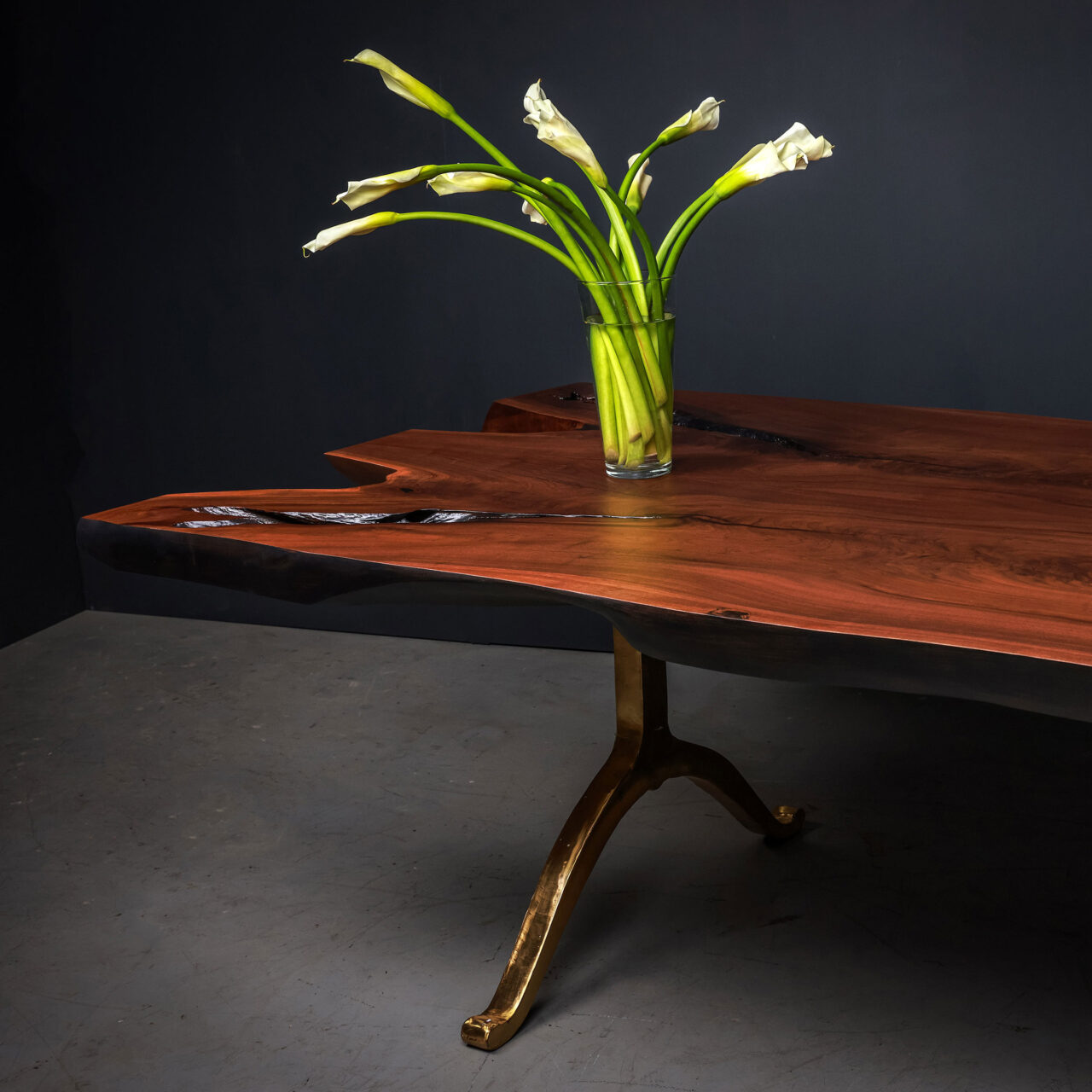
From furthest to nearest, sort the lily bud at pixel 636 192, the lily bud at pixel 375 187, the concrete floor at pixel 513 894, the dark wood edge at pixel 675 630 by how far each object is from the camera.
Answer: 1. the lily bud at pixel 636 192
2. the concrete floor at pixel 513 894
3. the lily bud at pixel 375 187
4. the dark wood edge at pixel 675 630

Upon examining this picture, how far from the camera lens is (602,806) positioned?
1315 millimetres

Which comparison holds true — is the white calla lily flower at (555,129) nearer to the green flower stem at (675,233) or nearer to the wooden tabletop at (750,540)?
the green flower stem at (675,233)

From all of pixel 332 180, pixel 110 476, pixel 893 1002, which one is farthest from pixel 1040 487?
pixel 110 476

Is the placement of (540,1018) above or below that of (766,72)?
below

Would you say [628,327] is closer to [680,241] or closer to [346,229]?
[680,241]

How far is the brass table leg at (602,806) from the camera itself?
1253mm

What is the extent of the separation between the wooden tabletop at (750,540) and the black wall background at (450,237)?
64 cm

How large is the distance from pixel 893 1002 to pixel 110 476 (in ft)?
7.18

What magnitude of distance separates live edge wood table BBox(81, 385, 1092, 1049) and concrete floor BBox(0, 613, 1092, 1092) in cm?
13

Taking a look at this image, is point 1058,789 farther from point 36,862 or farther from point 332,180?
point 332,180

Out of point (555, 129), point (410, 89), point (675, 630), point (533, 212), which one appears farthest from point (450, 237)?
point (675, 630)

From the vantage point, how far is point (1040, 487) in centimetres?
115

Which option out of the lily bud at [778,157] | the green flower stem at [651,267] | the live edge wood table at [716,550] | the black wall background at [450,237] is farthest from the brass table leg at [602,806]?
the black wall background at [450,237]

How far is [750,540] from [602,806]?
449 mm
